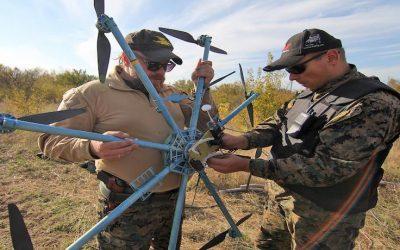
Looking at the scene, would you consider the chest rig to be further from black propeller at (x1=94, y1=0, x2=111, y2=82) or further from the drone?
black propeller at (x1=94, y1=0, x2=111, y2=82)

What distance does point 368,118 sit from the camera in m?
2.79

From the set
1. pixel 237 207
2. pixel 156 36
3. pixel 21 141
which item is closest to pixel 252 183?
pixel 237 207

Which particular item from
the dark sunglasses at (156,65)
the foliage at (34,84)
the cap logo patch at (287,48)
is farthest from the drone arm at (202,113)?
the foliage at (34,84)

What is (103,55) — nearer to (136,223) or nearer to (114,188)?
(114,188)

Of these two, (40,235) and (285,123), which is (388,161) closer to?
(285,123)

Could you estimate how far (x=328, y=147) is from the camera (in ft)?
9.46

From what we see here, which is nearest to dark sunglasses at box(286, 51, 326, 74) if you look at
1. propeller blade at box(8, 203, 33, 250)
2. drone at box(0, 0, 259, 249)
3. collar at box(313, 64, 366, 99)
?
collar at box(313, 64, 366, 99)

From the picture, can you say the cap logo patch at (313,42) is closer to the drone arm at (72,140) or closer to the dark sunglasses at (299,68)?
the dark sunglasses at (299,68)

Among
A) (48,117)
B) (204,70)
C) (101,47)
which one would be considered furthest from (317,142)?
(48,117)

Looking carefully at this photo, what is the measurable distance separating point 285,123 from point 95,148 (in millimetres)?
2046

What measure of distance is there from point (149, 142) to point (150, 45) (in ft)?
3.35

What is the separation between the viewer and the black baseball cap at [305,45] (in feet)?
10.1

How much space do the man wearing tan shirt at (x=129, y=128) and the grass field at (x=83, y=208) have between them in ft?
8.02

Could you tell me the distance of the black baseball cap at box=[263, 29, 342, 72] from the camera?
309 centimetres
